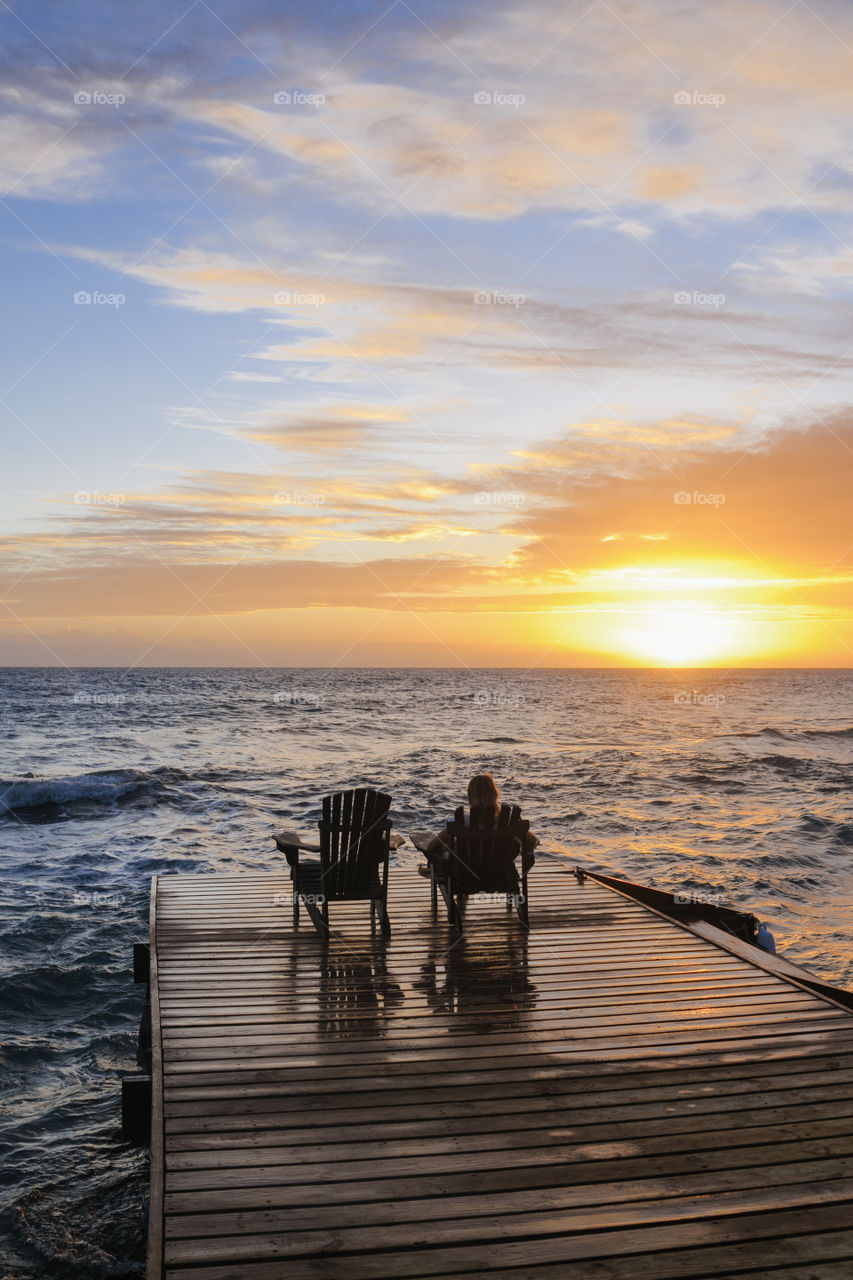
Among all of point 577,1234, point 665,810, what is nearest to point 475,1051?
point 577,1234

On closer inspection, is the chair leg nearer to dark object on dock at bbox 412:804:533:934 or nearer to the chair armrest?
dark object on dock at bbox 412:804:533:934

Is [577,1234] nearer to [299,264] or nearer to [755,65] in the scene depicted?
[755,65]

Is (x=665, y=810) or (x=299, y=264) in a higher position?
(x=299, y=264)

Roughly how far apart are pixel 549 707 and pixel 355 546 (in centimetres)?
4103

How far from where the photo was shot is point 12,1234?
550 centimetres

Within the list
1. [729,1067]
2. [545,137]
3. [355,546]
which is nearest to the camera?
[729,1067]
